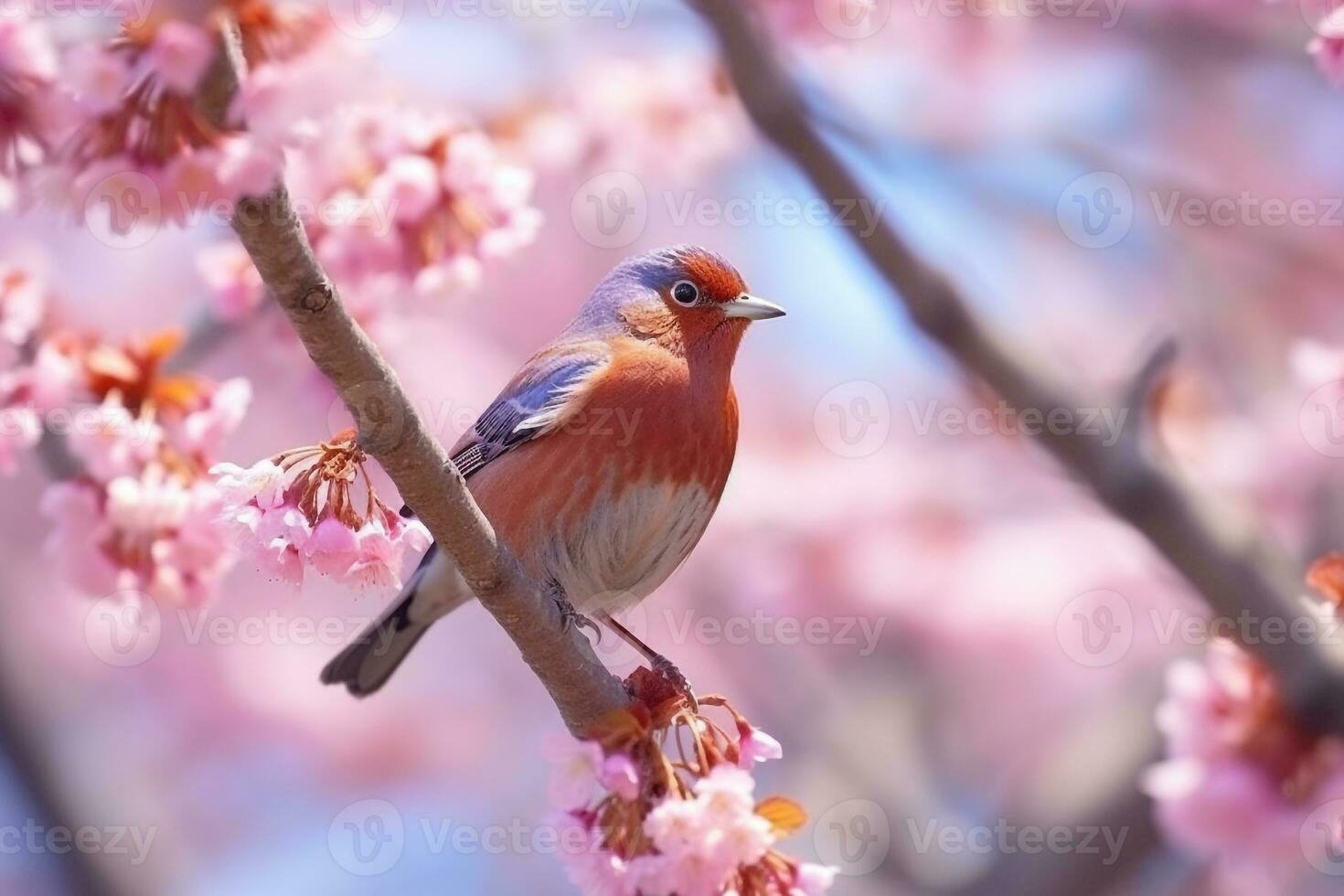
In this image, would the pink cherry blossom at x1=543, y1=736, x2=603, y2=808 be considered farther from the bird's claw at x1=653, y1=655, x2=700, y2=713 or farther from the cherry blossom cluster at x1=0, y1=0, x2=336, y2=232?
the cherry blossom cluster at x1=0, y1=0, x2=336, y2=232

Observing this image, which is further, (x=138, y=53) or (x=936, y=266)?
(x=936, y=266)

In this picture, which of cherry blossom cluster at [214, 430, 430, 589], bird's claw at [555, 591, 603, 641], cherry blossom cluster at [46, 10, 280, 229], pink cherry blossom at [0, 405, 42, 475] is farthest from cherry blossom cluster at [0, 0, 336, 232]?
bird's claw at [555, 591, 603, 641]

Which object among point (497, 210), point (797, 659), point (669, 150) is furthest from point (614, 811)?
point (669, 150)

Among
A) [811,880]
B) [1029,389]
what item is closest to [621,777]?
[811,880]

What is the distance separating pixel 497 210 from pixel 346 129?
1.61 feet

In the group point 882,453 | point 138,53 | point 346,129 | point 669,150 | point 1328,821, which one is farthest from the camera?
point 882,453

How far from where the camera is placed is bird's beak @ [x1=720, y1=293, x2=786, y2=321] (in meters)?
4.13

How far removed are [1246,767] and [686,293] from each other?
217 cm

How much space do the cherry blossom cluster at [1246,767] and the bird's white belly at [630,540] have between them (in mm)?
1533

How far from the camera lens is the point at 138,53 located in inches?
102

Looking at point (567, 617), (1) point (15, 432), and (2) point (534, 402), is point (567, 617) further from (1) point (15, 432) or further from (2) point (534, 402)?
(1) point (15, 432)

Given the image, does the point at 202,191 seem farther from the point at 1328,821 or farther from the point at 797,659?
the point at 797,659

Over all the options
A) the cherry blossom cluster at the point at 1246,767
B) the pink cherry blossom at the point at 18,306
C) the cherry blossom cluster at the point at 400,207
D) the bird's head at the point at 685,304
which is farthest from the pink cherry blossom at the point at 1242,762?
the pink cherry blossom at the point at 18,306

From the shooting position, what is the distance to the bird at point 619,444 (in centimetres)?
379
